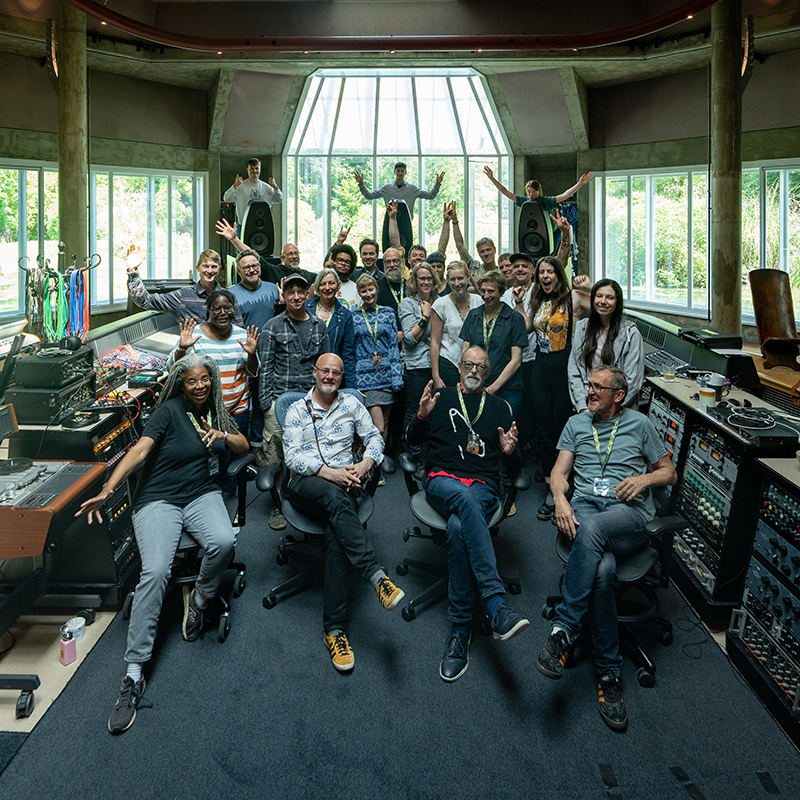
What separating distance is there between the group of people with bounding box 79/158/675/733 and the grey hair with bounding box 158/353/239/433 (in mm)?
10

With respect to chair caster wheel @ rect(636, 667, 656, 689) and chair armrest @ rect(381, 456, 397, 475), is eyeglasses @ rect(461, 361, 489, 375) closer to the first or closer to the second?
chair armrest @ rect(381, 456, 397, 475)

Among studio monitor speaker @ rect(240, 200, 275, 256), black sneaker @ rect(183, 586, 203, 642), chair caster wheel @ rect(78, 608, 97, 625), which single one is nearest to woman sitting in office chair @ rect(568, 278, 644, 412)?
black sneaker @ rect(183, 586, 203, 642)

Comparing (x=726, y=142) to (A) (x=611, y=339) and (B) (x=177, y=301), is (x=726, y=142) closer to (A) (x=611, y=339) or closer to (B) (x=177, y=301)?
(A) (x=611, y=339)

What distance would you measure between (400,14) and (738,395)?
7.62 meters

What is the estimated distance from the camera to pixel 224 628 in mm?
3135

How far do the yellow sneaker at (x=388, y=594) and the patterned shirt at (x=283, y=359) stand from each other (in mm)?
1574

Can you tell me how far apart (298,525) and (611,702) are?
1.60 meters

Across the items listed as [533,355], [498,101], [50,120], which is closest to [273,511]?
[533,355]

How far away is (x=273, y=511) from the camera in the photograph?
14.8ft

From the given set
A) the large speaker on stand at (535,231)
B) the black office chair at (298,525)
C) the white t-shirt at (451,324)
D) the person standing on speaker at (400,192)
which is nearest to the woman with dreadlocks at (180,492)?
the black office chair at (298,525)

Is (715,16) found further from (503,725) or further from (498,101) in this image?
(503,725)

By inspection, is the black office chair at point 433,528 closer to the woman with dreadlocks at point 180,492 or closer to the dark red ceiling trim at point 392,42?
the woman with dreadlocks at point 180,492

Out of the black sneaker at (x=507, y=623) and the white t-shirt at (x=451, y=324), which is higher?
the white t-shirt at (x=451, y=324)

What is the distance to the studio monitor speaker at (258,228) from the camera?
301 inches
